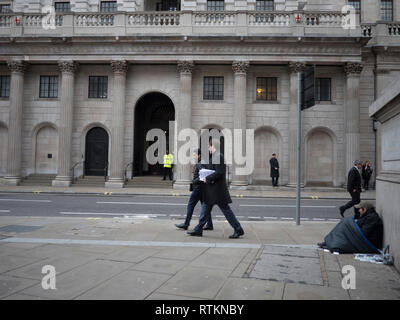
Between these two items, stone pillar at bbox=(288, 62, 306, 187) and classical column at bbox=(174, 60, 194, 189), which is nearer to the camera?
stone pillar at bbox=(288, 62, 306, 187)

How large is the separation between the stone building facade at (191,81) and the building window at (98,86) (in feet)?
0.26

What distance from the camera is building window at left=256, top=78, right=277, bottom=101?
22.2 meters

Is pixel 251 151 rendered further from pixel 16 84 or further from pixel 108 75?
pixel 16 84

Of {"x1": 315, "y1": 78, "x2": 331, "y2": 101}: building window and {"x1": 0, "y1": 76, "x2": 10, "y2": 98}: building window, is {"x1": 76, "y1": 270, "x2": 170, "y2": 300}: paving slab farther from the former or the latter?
{"x1": 0, "y1": 76, "x2": 10, "y2": 98}: building window

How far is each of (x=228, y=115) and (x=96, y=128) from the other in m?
9.87

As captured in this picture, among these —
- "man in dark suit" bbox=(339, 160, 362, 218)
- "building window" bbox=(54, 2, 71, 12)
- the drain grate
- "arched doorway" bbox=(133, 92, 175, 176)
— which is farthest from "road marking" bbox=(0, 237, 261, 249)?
"building window" bbox=(54, 2, 71, 12)

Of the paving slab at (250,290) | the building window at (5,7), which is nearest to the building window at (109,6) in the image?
the building window at (5,7)

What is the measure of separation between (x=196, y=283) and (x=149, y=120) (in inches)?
925

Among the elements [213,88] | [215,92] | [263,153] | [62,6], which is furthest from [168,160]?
[62,6]

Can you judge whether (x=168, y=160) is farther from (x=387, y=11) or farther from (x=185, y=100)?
(x=387, y=11)

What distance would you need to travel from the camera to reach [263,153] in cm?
2195

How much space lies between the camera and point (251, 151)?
69.7 ft

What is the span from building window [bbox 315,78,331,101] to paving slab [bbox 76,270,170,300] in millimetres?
21032

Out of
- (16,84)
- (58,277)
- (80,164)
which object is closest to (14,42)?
(16,84)
